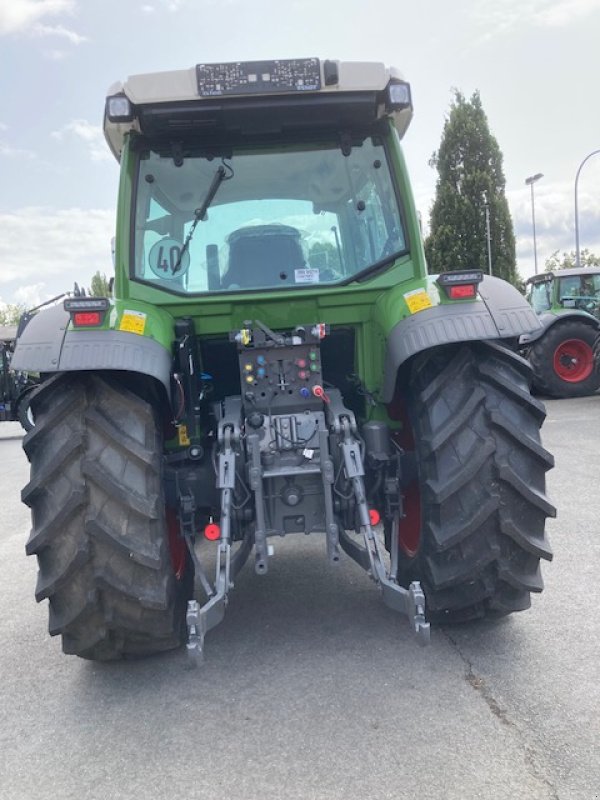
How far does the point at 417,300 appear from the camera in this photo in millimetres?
3314

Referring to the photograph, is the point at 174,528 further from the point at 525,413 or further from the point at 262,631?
the point at 525,413

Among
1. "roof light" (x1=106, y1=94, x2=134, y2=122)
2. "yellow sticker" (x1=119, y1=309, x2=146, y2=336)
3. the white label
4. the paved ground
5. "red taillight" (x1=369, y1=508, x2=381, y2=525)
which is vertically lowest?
the paved ground

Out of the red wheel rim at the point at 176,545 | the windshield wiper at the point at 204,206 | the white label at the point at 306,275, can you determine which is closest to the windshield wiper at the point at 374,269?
the white label at the point at 306,275

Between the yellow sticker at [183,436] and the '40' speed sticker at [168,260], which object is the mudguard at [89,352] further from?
the '40' speed sticker at [168,260]

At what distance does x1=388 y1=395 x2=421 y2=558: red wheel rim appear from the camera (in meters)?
3.83

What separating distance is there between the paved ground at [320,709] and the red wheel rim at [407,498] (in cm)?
38

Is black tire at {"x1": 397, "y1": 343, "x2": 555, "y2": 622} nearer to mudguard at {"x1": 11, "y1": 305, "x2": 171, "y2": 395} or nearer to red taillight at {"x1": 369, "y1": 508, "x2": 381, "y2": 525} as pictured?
red taillight at {"x1": 369, "y1": 508, "x2": 381, "y2": 525}

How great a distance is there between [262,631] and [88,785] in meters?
1.31

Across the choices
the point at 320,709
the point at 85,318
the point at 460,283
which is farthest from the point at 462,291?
the point at 320,709

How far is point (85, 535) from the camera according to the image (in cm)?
296

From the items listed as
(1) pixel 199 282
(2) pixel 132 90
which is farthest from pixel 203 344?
(2) pixel 132 90

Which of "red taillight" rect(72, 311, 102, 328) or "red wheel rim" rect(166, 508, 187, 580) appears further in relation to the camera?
"red wheel rim" rect(166, 508, 187, 580)

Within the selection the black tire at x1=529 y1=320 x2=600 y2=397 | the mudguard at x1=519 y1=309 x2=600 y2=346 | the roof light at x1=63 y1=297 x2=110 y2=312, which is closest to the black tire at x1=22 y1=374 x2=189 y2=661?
the roof light at x1=63 y1=297 x2=110 y2=312

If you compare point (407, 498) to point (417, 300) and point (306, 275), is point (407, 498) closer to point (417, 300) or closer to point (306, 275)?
point (417, 300)
